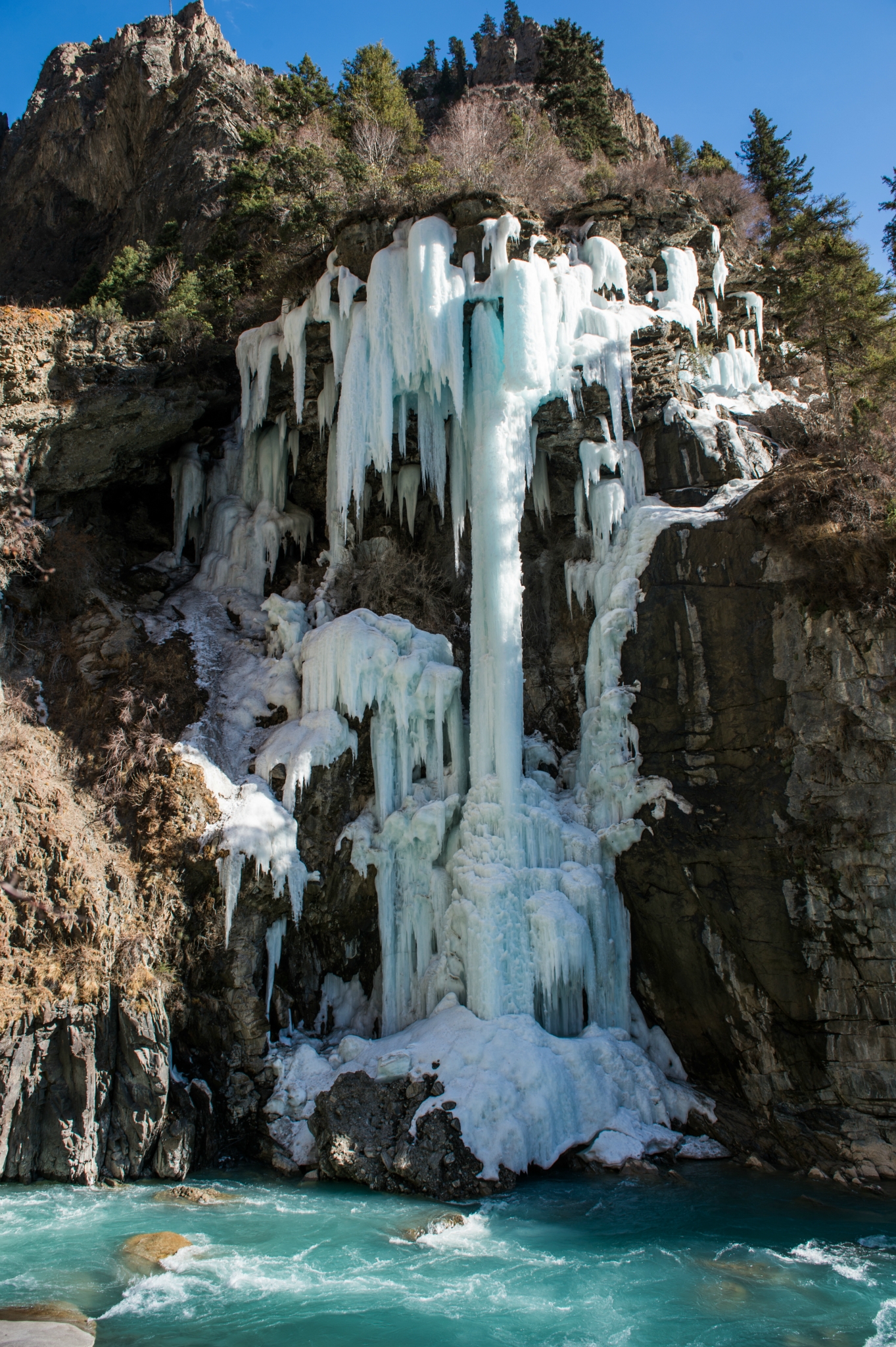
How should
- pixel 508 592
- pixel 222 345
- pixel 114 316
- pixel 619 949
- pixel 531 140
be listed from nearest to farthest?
pixel 619 949 → pixel 508 592 → pixel 114 316 → pixel 222 345 → pixel 531 140

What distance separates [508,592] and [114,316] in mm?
10142

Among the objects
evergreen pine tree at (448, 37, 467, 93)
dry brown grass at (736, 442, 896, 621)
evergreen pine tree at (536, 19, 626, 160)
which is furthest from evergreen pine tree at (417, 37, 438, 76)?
dry brown grass at (736, 442, 896, 621)

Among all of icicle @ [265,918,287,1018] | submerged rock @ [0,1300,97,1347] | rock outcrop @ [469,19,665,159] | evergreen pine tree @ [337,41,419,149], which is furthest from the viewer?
rock outcrop @ [469,19,665,159]

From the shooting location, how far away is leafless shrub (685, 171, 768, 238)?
64.2 ft

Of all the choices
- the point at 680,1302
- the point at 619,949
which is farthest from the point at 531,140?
the point at 680,1302

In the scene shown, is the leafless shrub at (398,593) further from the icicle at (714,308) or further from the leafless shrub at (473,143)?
the icicle at (714,308)

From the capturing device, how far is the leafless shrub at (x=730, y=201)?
1956cm

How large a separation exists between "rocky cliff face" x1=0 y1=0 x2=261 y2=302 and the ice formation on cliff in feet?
34.3

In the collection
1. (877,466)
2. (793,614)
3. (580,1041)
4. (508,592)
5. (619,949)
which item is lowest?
(580,1041)

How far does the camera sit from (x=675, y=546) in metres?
14.5

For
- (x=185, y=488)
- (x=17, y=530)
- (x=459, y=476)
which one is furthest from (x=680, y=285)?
(x=17, y=530)

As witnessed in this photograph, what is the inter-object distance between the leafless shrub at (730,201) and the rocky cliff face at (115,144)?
1268cm

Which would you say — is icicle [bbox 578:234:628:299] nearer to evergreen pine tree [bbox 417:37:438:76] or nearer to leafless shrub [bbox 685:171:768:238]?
leafless shrub [bbox 685:171:768:238]

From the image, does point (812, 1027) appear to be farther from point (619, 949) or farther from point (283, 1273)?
point (283, 1273)
